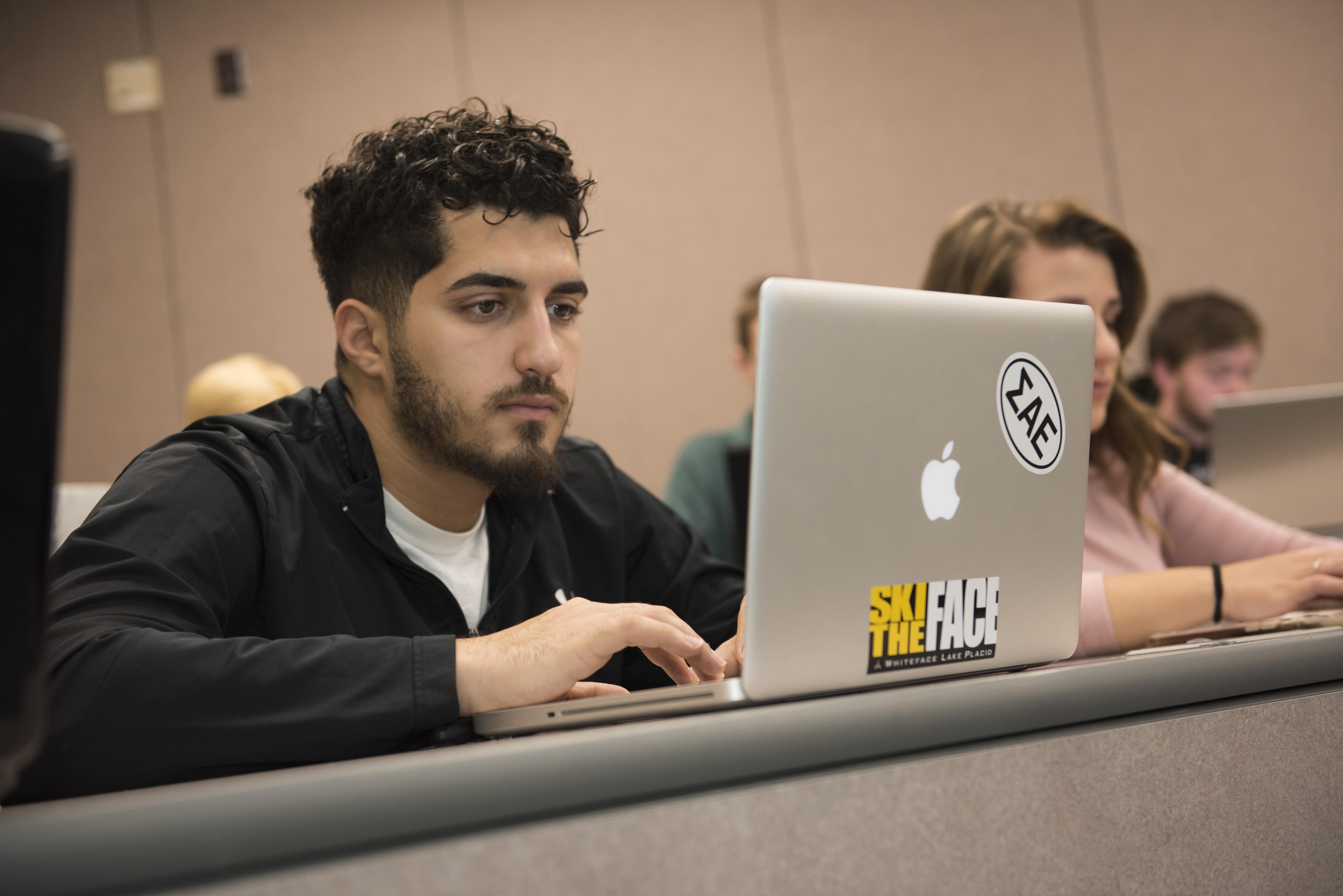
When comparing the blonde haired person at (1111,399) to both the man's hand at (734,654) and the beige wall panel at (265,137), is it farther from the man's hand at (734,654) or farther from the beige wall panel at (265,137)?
the beige wall panel at (265,137)

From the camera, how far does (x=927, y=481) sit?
0.69 meters

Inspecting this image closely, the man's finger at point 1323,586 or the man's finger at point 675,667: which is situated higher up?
the man's finger at point 675,667

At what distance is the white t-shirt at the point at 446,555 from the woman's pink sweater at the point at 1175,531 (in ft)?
2.94

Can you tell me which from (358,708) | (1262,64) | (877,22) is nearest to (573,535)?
(358,708)

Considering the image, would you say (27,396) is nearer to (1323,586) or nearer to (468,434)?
(468,434)

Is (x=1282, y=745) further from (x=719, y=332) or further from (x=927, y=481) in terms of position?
(x=719, y=332)

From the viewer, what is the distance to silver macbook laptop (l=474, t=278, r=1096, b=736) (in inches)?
24.8

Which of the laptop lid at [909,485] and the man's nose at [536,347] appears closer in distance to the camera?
the laptop lid at [909,485]

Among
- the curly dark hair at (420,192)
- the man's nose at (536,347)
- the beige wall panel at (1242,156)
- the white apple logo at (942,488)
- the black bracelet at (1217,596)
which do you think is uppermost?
the beige wall panel at (1242,156)

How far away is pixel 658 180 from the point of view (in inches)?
129

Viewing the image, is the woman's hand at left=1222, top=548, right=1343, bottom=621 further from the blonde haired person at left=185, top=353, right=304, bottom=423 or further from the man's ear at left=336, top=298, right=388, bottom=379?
the blonde haired person at left=185, top=353, right=304, bottom=423

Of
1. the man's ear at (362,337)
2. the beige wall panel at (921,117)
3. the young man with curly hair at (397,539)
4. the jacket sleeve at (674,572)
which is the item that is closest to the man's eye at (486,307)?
the young man with curly hair at (397,539)

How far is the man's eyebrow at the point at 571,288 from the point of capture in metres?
1.15

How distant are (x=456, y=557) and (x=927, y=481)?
0.68 metres
